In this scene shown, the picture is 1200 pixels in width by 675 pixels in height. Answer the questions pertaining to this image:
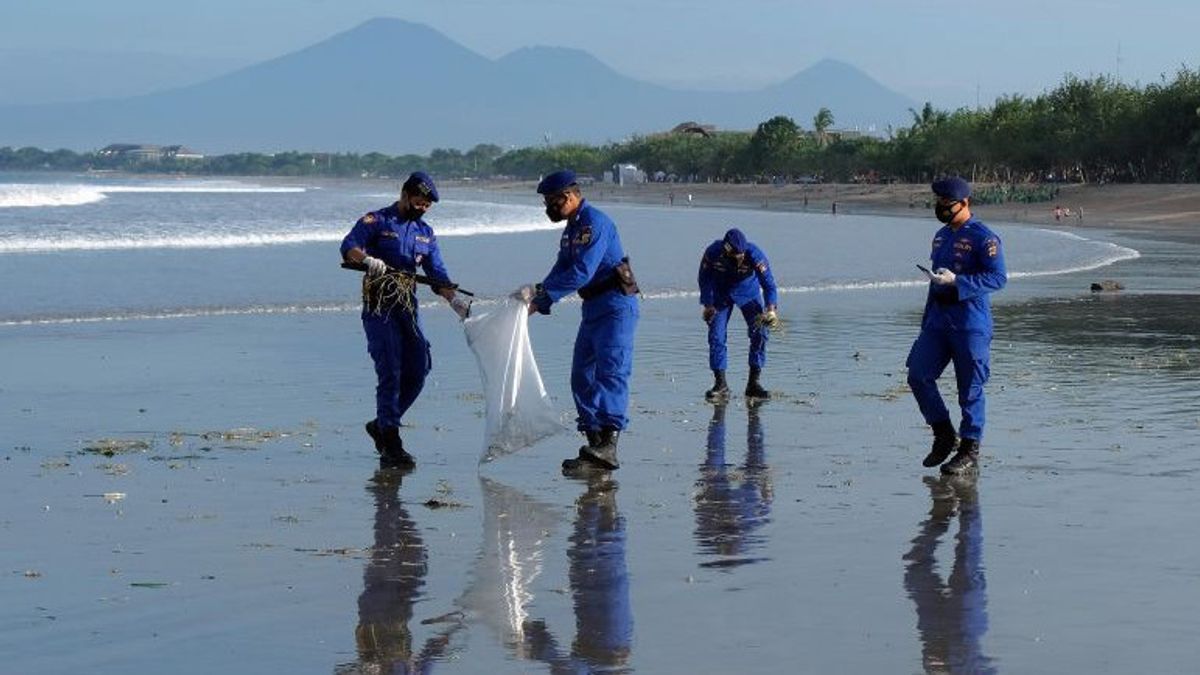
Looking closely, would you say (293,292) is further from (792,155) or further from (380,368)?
(792,155)

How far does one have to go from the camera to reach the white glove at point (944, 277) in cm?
1095

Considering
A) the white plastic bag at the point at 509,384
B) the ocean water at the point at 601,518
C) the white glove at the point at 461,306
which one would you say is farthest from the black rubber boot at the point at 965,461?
the white glove at the point at 461,306

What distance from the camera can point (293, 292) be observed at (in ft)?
94.9

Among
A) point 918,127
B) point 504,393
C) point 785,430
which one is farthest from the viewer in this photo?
point 918,127

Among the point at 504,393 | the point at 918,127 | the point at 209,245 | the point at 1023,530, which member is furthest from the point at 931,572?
the point at 918,127

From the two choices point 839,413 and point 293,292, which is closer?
point 839,413

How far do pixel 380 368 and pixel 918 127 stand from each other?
151400mm

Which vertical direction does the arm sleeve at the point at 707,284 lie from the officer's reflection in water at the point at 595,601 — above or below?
above

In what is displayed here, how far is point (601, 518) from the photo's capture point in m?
9.74

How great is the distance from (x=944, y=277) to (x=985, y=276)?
0.31 m

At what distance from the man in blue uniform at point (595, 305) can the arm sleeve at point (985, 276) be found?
73.0 inches

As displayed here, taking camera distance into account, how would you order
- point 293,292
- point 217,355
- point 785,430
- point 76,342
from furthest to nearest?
point 293,292 → point 76,342 → point 217,355 → point 785,430

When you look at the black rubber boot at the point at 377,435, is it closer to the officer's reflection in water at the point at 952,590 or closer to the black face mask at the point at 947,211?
the officer's reflection in water at the point at 952,590

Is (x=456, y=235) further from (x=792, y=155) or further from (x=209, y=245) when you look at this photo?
(x=792, y=155)
